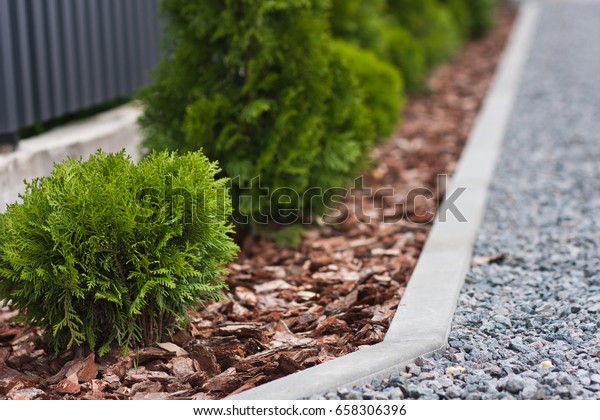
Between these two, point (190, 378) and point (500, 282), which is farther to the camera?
point (500, 282)

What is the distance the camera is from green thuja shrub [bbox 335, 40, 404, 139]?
262 inches

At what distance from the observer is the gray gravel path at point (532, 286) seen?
9.78ft

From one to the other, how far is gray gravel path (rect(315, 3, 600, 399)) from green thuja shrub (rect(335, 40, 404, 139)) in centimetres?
98

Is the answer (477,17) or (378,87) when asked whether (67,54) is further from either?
(477,17)

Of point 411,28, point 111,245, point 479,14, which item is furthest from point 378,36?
point 479,14

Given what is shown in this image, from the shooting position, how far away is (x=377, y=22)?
825 centimetres

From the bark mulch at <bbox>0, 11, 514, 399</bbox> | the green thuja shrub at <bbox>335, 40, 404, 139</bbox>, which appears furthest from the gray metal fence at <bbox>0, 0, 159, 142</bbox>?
the green thuja shrub at <bbox>335, 40, 404, 139</bbox>

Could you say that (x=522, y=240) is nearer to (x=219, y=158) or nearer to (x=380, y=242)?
(x=380, y=242)

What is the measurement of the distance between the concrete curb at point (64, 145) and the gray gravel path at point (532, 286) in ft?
7.56

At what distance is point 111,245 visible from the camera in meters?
3.15

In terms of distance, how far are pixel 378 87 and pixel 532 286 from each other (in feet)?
10.2

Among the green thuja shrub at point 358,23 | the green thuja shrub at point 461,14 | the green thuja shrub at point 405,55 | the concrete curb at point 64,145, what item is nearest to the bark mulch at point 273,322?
the concrete curb at point 64,145

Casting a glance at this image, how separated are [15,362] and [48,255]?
0.60 meters
